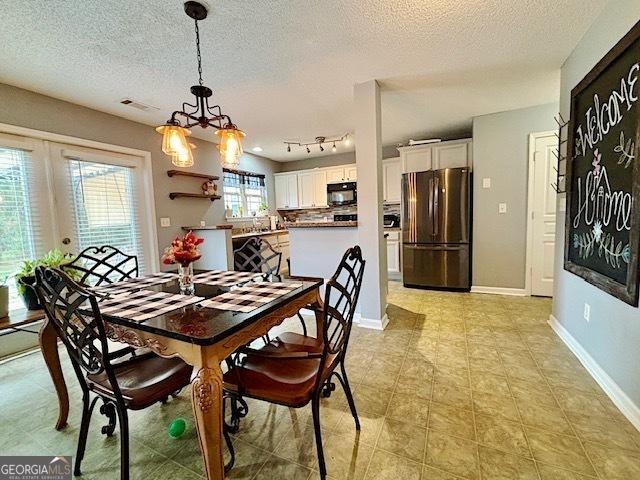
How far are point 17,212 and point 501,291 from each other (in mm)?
5438

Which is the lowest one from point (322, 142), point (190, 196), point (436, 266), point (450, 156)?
point (436, 266)

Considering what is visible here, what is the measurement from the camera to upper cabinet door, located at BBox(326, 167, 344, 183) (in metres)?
5.70

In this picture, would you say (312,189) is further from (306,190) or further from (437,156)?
(437,156)

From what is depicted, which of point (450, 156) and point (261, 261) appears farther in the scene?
point (450, 156)

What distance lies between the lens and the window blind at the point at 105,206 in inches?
120

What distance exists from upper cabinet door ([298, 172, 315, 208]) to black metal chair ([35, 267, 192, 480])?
15.8 feet

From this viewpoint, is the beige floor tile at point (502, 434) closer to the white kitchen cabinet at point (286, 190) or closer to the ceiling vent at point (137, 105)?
the ceiling vent at point (137, 105)

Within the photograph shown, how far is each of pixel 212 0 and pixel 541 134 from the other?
380 cm

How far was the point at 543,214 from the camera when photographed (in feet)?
11.6

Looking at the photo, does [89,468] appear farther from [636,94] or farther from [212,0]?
[636,94]

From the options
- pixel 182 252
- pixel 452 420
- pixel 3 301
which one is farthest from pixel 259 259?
pixel 3 301

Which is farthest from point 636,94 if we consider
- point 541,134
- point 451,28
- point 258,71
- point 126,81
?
point 126,81

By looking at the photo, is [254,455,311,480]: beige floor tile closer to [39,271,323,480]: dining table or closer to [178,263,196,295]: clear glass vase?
[39,271,323,480]: dining table

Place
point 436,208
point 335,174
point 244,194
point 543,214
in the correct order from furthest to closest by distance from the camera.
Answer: point 335,174 → point 244,194 → point 436,208 → point 543,214
